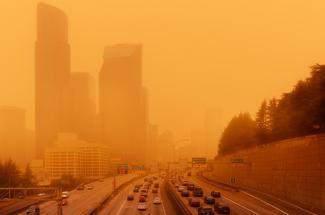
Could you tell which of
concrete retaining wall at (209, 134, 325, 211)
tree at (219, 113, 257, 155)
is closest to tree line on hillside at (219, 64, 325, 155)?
tree at (219, 113, 257, 155)

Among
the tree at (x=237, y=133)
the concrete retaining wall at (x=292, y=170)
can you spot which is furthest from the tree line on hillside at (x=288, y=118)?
the concrete retaining wall at (x=292, y=170)

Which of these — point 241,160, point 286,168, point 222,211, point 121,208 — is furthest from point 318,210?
point 241,160

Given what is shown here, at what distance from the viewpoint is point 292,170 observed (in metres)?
65.2

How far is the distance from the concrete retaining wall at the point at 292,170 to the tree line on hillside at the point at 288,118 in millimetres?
5461

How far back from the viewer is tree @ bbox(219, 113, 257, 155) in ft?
499

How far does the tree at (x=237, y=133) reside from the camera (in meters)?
152

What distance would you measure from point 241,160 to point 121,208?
36.2 m

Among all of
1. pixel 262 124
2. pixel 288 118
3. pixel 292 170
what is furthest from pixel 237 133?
pixel 292 170

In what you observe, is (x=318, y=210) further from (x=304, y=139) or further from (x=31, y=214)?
(x=31, y=214)

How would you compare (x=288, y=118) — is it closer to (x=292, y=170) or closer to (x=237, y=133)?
(x=292, y=170)

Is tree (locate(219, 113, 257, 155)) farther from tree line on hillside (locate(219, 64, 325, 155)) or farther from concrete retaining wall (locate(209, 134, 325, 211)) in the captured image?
concrete retaining wall (locate(209, 134, 325, 211))

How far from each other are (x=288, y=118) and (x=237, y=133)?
70.0m

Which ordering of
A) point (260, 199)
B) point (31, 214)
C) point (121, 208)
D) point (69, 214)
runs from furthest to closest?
point (260, 199), point (121, 208), point (69, 214), point (31, 214)

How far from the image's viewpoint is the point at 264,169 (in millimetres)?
82438
